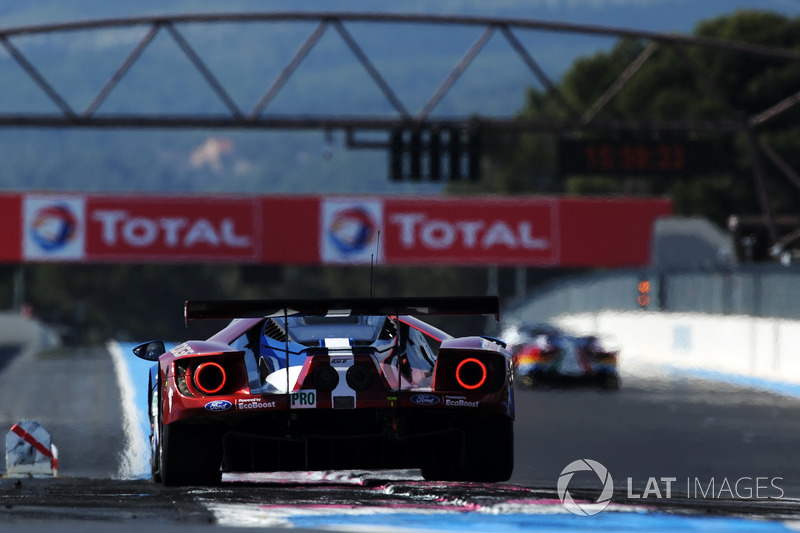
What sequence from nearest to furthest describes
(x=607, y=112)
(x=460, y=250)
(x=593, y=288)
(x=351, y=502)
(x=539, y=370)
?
(x=351, y=502)
(x=539, y=370)
(x=593, y=288)
(x=460, y=250)
(x=607, y=112)

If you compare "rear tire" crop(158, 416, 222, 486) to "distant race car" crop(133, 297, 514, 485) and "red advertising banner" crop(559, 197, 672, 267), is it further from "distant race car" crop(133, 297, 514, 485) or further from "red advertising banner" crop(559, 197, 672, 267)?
"red advertising banner" crop(559, 197, 672, 267)

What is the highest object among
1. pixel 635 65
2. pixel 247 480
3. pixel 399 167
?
pixel 635 65

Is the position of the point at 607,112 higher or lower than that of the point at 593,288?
higher

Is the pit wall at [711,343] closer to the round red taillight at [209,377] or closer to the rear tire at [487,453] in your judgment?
the rear tire at [487,453]

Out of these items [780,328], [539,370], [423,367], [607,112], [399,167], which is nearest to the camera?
[423,367]

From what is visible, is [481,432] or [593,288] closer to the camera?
[481,432]

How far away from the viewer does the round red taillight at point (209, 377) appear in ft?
30.5

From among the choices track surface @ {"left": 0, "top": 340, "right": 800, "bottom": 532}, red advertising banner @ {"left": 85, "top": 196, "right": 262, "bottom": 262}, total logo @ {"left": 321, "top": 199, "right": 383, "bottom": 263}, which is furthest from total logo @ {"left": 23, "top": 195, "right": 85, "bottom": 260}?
track surface @ {"left": 0, "top": 340, "right": 800, "bottom": 532}

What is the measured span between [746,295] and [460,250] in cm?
2683

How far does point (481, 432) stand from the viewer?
947cm

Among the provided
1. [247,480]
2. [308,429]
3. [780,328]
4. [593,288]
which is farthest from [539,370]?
[593,288]

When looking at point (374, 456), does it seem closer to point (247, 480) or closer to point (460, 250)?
point (247, 480)

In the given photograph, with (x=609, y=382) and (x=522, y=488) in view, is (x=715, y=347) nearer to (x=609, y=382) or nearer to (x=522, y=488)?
(x=609, y=382)

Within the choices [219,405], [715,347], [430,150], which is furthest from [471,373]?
[430,150]
